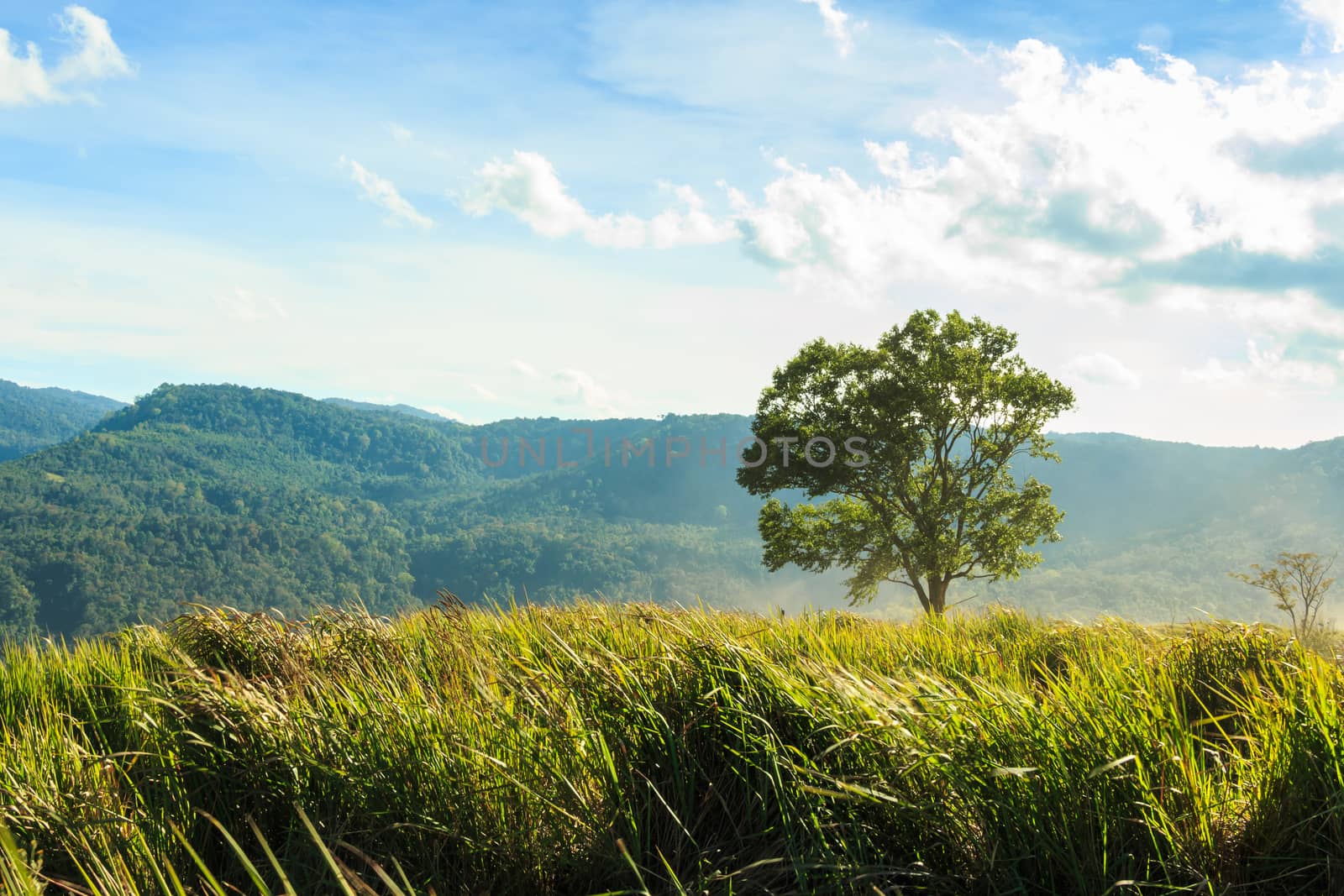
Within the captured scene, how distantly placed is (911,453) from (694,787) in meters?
22.1

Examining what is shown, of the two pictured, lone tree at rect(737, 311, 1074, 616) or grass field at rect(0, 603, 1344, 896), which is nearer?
grass field at rect(0, 603, 1344, 896)

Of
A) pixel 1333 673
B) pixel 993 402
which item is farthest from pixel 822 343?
pixel 1333 673

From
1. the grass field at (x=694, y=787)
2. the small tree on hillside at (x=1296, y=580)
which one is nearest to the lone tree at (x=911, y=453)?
the small tree on hillside at (x=1296, y=580)

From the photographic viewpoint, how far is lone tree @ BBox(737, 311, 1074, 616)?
75.7ft

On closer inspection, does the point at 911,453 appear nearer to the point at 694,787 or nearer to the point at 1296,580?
the point at 1296,580

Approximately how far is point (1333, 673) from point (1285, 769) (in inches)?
47.6

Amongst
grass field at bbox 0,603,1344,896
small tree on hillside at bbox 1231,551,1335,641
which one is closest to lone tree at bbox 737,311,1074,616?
small tree on hillside at bbox 1231,551,1335,641

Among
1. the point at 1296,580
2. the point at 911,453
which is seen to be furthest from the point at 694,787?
→ the point at 911,453

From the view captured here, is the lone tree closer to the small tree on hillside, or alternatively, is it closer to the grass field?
the small tree on hillside

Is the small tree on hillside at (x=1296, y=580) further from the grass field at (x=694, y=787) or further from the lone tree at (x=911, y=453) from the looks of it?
the grass field at (x=694, y=787)

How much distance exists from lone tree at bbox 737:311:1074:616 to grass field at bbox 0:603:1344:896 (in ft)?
64.8

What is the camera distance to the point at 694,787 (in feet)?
8.96

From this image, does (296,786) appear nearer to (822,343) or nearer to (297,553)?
(822,343)

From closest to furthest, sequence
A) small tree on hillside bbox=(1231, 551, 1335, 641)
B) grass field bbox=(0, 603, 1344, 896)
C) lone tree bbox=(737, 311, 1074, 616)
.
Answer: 1. grass field bbox=(0, 603, 1344, 896)
2. small tree on hillside bbox=(1231, 551, 1335, 641)
3. lone tree bbox=(737, 311, 1074, 616)
